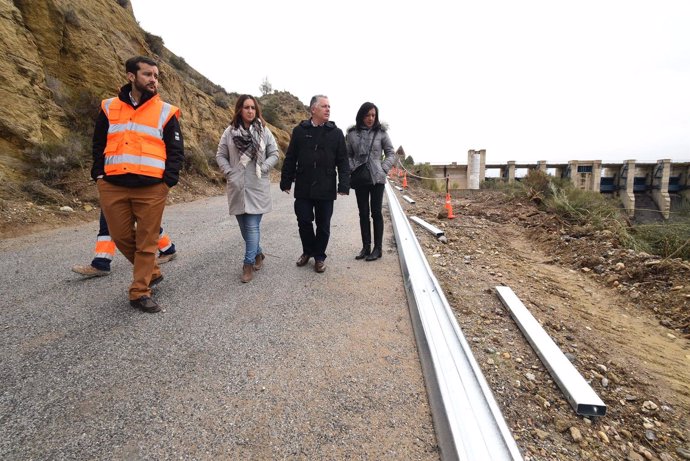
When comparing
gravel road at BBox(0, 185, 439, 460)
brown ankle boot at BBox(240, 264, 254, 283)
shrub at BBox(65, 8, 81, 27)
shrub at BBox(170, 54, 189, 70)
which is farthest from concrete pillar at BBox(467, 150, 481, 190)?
gravel road at BBox(0, 185, 439, 460)

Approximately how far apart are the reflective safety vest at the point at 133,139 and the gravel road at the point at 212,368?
1188 millimetres

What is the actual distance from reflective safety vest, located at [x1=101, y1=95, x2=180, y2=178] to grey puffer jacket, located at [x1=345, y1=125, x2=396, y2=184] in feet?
7.02

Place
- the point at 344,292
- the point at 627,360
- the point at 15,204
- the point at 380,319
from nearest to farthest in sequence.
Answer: the point at 627,360, the point at 380,319, the point at 344,292, the point at 15,204

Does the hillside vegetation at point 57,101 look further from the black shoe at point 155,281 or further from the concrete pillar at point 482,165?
the concrete pillar at point 482,165

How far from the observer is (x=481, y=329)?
261 centimetres

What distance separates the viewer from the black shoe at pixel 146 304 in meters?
2.82

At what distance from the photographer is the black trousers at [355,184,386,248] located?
4.33 meters

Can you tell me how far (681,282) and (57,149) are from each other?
10.7m

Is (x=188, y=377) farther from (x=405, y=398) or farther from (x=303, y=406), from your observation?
(x=405, y=398)

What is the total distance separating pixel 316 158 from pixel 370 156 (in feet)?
2.50

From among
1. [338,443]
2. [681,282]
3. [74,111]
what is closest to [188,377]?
[338,443]

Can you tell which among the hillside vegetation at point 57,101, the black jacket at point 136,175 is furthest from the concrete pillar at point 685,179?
the black jacket at point 136,175

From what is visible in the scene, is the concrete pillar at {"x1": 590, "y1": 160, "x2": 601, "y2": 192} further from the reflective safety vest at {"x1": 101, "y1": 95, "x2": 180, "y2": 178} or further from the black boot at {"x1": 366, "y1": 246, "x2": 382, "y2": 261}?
the reflective safety vest at {"x1": 101, "y1": 95, "x2": 180, "y2": 178}

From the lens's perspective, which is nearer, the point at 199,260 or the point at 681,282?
→ the point at 681,282
